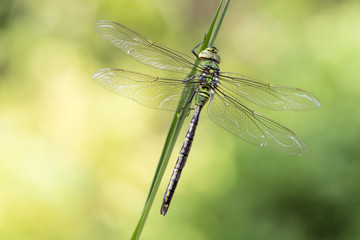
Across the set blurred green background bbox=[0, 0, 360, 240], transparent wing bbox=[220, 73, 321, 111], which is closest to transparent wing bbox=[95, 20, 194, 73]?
transparent wing bbox=[220, 73, 321, 111]

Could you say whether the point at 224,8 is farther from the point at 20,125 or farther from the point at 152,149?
the point at 20,125

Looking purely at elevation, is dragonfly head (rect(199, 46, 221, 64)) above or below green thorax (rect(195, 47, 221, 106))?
above

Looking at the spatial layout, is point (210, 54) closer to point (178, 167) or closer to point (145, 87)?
point (145, 87)

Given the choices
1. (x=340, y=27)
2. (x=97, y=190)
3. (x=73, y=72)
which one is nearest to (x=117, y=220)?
(x=97, y=190)

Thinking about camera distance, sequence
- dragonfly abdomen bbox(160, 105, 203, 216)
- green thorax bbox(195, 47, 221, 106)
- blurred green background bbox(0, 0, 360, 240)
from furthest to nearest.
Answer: blurred green background bbox(0, 0, 360, 240) < green thorax bbox(195, 47, 221, 106) < dragonfly abdomen bbox(160, 105, 203, 216)

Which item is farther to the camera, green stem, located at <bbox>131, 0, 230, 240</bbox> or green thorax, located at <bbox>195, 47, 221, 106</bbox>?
green thorax, located at <bbox>195, 47, 221, 106</bbox>

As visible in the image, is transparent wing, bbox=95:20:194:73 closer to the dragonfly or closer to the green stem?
the dragonfly
